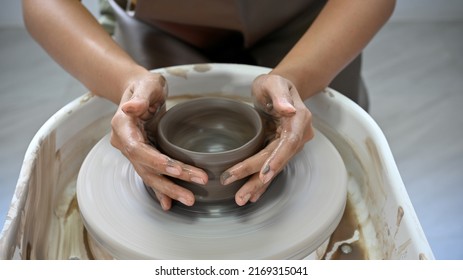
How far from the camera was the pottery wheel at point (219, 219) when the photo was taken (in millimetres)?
949

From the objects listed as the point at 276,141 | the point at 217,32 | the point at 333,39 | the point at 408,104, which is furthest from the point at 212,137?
the point at 408,104

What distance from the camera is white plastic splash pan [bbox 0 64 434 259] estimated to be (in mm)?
958

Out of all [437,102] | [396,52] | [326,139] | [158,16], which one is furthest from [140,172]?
[396,52]

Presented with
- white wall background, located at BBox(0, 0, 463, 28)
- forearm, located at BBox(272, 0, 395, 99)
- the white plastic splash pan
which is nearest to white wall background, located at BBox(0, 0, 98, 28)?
white wall background, located at BBox(0, 0, 463, 28)

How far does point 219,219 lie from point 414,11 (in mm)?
2246

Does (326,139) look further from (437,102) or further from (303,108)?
(437,102)

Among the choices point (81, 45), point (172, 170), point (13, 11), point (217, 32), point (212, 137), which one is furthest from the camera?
point (13, 11)

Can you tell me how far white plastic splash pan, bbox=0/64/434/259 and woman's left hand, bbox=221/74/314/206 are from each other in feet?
0.61

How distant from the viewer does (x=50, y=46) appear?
133 centimetres

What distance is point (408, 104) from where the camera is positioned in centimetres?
232

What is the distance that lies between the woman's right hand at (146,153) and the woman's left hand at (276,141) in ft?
0.24

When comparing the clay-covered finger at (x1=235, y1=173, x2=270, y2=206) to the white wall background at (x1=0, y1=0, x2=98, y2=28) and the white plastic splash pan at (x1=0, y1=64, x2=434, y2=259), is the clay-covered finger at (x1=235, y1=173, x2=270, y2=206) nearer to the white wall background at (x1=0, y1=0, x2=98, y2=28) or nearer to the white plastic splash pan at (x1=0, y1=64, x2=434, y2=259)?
the white plastic splash pan at (x1=0, y1=64, x2=434, y2=259)

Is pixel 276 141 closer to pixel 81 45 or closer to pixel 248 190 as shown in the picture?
pixel 248 190

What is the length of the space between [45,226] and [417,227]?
0.73 meters
